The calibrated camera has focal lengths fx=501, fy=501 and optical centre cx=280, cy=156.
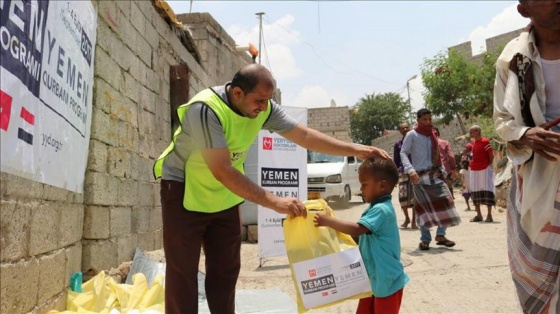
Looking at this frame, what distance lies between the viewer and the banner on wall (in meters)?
2.22

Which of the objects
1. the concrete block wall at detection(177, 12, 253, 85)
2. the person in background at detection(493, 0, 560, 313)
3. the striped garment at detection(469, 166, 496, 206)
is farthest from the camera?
the concrete block wall at detection(177, 12, 253, 85)

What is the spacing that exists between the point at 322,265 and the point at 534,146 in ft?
3.73

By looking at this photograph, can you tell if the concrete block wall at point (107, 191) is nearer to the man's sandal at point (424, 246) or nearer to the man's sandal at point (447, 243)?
the man's sandal at point (424, 246)

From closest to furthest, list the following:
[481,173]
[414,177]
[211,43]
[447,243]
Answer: [414,177], [447,243], [481,173], [211,43]

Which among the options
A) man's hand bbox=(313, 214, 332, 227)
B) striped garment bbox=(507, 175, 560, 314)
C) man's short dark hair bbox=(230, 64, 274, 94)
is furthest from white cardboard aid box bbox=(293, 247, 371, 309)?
man's short dark hair bbox=(230, 64, 274, 94)

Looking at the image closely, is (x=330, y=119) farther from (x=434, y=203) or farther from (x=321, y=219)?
(x=321, y=219)

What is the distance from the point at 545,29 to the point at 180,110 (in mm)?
1828

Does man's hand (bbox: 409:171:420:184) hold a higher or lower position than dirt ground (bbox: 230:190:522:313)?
higher

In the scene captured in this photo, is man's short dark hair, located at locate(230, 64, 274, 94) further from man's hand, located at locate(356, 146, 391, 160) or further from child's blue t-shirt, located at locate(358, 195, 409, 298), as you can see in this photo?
child's blue t-shirt, located at locate(358, 195, 409, 298)

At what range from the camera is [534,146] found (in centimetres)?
215

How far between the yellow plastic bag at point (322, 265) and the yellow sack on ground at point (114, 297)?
1534 millimetres

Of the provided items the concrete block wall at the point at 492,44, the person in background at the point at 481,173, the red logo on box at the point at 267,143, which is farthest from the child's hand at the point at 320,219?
the concrete block wall at the point at 492,44

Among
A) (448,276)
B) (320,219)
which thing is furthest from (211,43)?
(320,219)

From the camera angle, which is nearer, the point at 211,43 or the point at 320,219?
the point at 320,219
